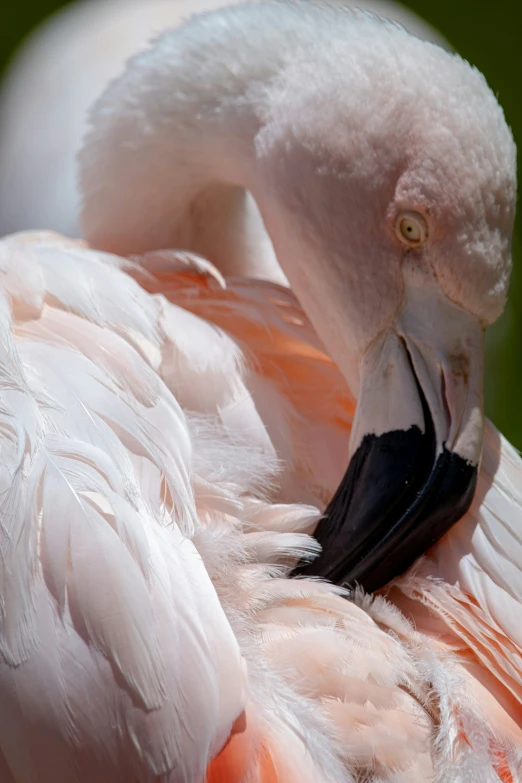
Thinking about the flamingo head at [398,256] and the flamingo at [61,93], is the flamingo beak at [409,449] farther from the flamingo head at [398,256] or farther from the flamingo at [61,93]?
the flamingo at [61,93]

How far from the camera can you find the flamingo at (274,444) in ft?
3.37

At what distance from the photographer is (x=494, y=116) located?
1.35m

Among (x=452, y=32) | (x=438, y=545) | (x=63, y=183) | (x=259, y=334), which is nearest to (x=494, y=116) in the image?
(x=259, y=334)

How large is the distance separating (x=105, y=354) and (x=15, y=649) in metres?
0.39

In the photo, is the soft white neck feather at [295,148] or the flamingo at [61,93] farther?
the flamingo at [61,93]

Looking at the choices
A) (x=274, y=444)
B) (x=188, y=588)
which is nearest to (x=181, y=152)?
(x=274, y=444)

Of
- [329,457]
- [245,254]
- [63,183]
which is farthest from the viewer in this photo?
[63,183]

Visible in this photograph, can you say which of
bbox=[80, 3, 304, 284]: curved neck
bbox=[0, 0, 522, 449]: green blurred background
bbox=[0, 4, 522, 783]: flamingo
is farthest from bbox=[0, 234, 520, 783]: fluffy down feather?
bbox=[0, 0, 522, 449]: green blurred background

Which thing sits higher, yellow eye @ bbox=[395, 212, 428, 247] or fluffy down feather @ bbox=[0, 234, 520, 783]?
yellow eye @ bbox=[395, 212, 428, 247]

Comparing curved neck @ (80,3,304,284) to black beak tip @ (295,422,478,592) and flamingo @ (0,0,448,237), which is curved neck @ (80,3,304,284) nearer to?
black beak tip @ (295,422,478,592)

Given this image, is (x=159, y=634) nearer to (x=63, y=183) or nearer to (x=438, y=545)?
(x=438, y=545)

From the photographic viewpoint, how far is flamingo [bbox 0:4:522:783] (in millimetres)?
1026

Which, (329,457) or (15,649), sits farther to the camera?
(329,457)

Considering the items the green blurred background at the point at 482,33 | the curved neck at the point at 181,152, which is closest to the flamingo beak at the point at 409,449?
the curved neck at the point at 181,152
